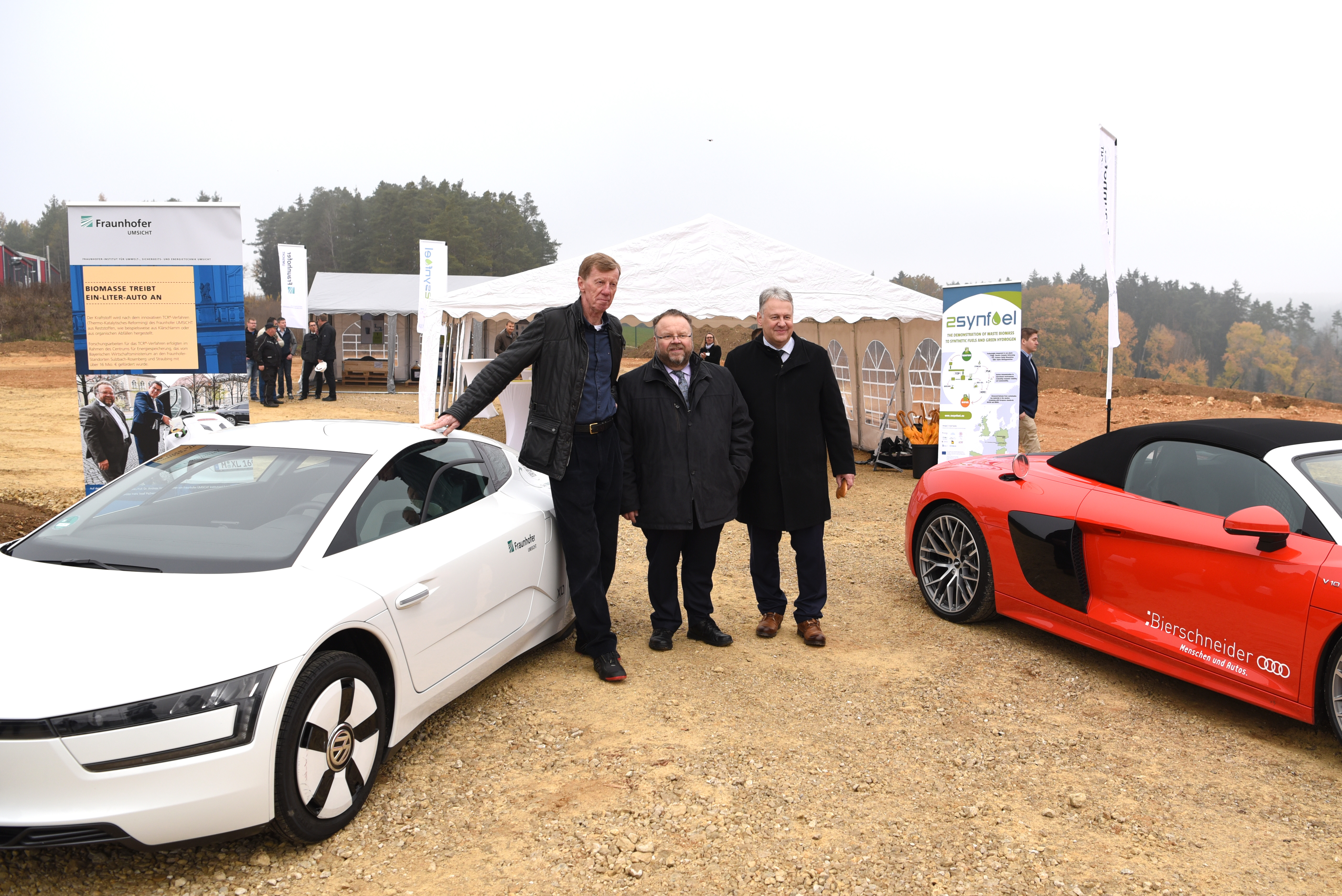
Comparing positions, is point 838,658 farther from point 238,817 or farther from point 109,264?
point 109,264

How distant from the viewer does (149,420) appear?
6.13 m

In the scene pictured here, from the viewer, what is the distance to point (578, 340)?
13.3 ft

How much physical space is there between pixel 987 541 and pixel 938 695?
1.07 m

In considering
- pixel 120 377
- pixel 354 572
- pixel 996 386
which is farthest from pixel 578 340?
pixel 996 386

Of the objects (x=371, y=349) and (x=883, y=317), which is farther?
(x=371, y=349)

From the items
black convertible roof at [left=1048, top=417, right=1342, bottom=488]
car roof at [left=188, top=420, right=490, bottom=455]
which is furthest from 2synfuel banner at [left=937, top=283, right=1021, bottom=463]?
car roof at [left=188, top=420, right=490, bottom=455]

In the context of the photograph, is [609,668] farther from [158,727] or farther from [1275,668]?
[1275,668]

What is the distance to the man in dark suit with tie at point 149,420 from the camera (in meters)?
6.12

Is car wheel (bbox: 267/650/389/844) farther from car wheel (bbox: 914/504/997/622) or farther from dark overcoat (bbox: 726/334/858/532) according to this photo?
car wheel (bbox: 914/504/997/622)

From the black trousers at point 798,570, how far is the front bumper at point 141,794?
112 inches

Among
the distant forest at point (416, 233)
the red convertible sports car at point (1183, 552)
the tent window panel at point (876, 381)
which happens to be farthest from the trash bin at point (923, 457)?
the distant forest at point (416, 233)

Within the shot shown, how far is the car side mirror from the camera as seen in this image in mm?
3367

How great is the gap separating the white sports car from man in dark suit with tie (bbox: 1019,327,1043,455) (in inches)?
287

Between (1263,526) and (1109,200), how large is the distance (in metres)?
7.82
